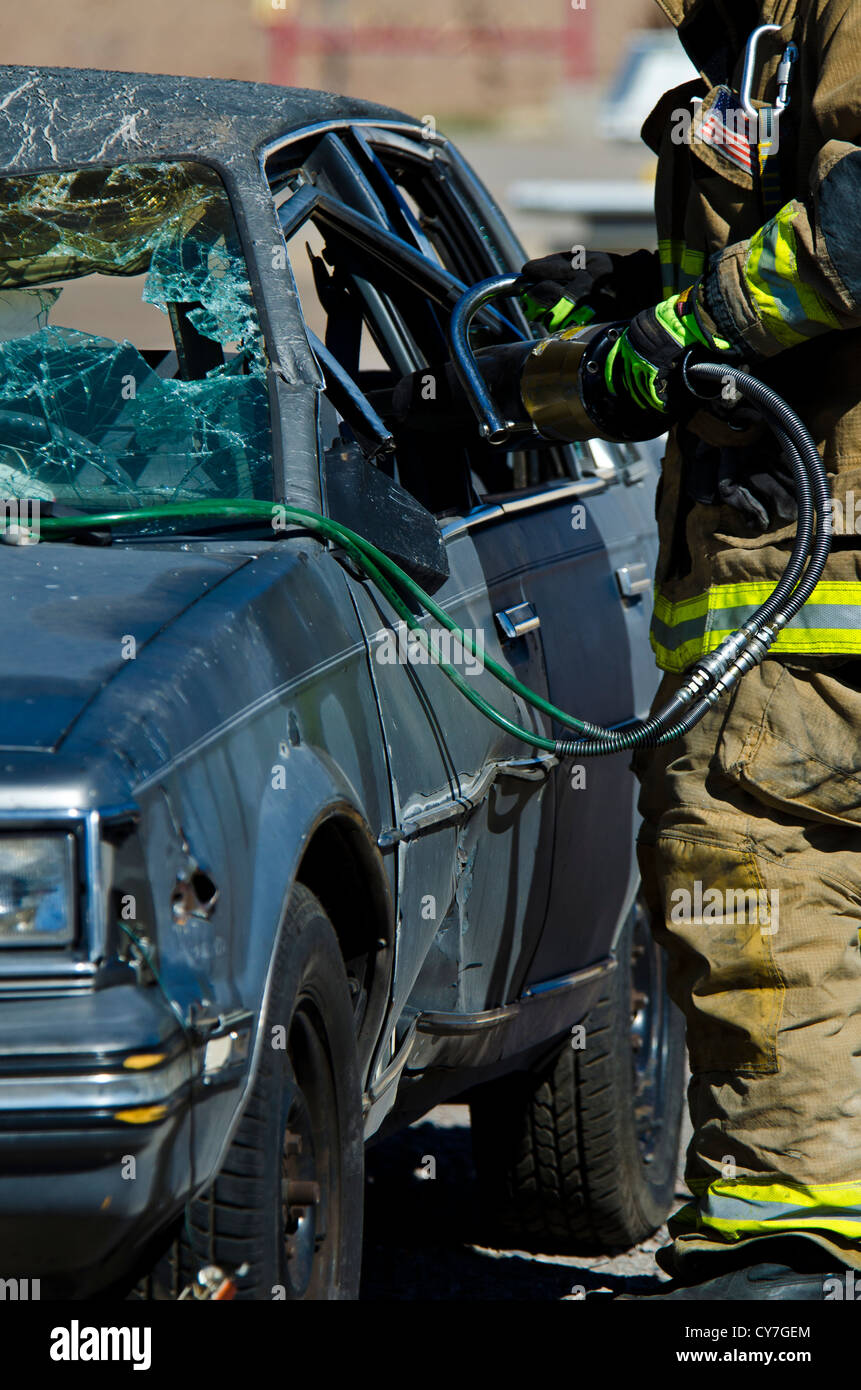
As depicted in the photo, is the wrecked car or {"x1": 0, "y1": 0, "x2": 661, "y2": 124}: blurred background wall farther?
{"x1": 0, "y1": 0, "x2": 661, "y2": 124}: blurred background wall

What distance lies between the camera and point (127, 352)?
2.70m

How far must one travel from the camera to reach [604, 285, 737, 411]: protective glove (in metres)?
2.56

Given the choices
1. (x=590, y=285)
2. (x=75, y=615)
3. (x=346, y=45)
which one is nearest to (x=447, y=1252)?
(x=590, y=285)

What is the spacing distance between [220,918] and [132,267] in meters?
1.43

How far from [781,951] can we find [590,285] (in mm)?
1201

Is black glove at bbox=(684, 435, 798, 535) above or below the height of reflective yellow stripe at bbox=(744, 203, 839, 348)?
below

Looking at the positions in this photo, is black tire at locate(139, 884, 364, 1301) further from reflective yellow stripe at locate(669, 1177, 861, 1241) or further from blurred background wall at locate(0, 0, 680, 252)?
blurred background wall at locate(0, 0, 680, 252)

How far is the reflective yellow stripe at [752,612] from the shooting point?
2.56 meters

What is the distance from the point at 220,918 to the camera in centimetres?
184

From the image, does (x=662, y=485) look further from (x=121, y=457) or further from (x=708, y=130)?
(x=121, y=457)

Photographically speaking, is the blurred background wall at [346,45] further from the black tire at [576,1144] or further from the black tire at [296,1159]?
the black tire at [296,1159]

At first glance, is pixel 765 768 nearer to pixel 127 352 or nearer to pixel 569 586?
pixel 569 586

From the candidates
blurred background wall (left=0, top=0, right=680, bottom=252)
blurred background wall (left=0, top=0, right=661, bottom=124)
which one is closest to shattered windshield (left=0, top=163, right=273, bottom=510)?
blurred background wall (left=0, top=0, right=680, bottom=252)

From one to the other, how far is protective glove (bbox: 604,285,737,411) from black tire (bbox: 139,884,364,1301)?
964mm
